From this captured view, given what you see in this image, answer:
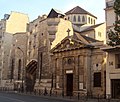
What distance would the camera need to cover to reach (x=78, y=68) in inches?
1710

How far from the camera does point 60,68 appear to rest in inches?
1857

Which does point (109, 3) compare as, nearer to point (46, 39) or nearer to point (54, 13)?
point (46, 39)

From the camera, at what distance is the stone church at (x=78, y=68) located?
40.5 m

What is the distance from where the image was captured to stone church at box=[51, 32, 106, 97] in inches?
1596

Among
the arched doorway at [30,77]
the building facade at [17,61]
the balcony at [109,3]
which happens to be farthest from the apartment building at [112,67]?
the building facade at [17,61]

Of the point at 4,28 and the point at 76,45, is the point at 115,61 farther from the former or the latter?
the point at 4,28

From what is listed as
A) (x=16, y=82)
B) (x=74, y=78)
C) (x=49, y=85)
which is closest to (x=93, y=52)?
(x=74, y=78)

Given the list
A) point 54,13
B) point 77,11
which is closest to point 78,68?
point 54,13

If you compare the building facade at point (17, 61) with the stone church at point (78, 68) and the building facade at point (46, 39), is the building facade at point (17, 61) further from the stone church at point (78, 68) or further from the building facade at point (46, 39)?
the stone church at point (78, 68)

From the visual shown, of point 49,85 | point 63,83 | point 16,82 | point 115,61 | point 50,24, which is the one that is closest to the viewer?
point 115,61

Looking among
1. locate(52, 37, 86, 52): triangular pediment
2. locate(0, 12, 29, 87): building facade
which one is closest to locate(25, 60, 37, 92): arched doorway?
locate(0, 12, 29, 87): building facade

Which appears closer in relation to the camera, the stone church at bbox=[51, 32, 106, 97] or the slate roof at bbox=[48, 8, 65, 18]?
the stone church at bbox=[51, 32, 106, 97]

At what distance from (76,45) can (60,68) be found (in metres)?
5.56

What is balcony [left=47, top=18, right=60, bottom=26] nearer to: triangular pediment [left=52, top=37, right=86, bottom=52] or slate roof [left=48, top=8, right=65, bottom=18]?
slate roof [left=48, top=8, right=65, bottom=18]
